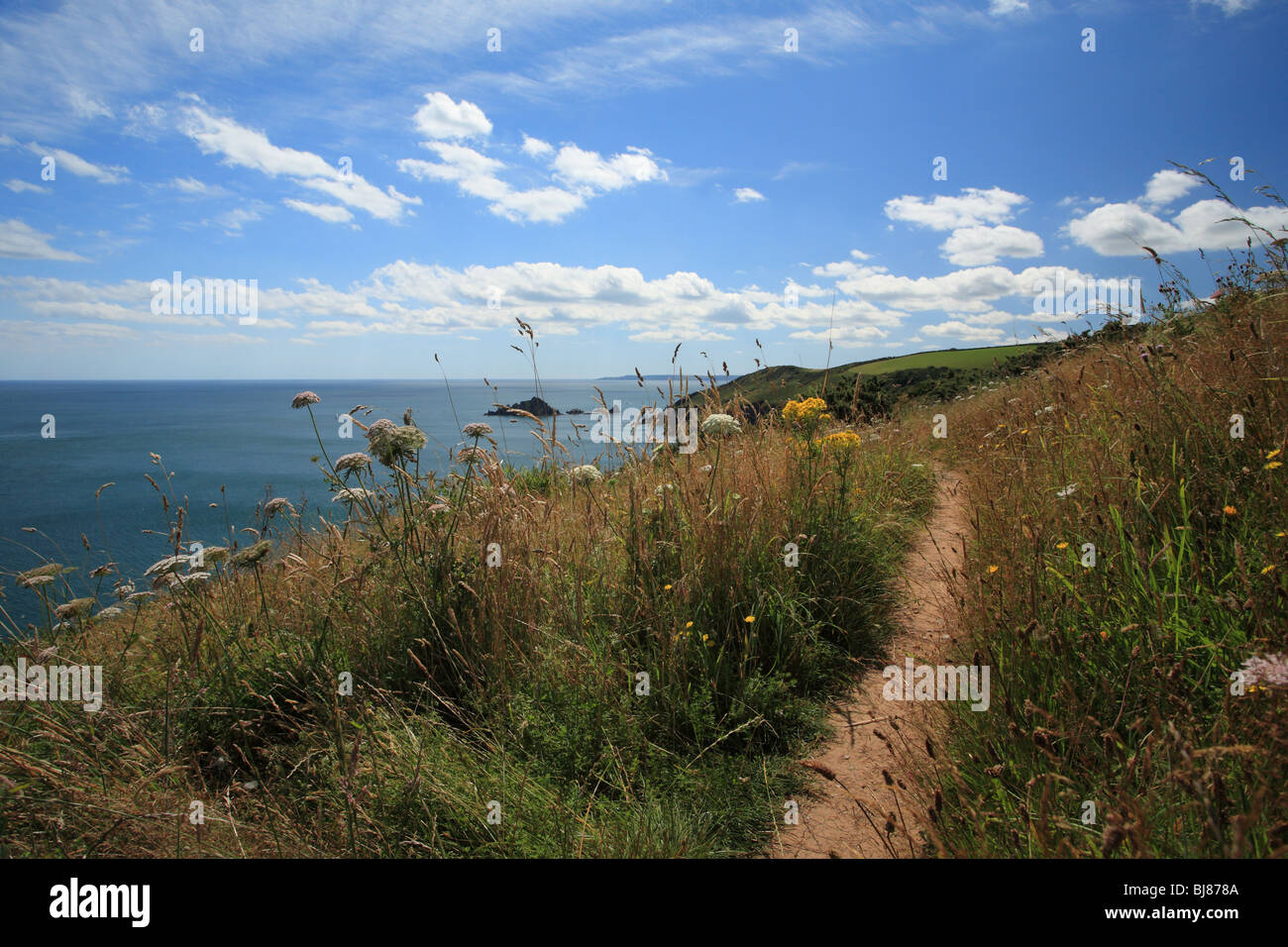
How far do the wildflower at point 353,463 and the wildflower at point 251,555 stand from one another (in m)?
0.74

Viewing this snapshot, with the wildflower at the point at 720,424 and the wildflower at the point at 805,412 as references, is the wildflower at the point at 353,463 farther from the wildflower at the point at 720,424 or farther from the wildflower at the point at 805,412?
the wildflower at the point at 805,412

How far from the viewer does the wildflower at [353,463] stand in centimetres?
321

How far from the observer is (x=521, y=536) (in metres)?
3.55

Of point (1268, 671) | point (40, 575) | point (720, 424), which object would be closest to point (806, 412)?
point (720, 424)

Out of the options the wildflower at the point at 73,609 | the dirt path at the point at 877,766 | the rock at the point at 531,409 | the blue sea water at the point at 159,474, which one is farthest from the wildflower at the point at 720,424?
the wildflower at the point at 73,609

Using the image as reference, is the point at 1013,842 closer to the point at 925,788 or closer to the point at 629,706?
the point at 925,788

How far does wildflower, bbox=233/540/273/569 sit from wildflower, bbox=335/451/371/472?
74cm

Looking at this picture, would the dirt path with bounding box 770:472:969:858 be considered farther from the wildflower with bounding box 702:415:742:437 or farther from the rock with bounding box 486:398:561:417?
the rock with bounding box 486:398:561:417

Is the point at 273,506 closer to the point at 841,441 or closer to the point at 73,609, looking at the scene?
the point at 73,609

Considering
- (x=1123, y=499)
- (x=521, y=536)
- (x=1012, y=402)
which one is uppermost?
(x=1012, y=402)

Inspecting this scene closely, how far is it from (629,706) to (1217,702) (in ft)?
7.35

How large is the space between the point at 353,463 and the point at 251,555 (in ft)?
3.00
